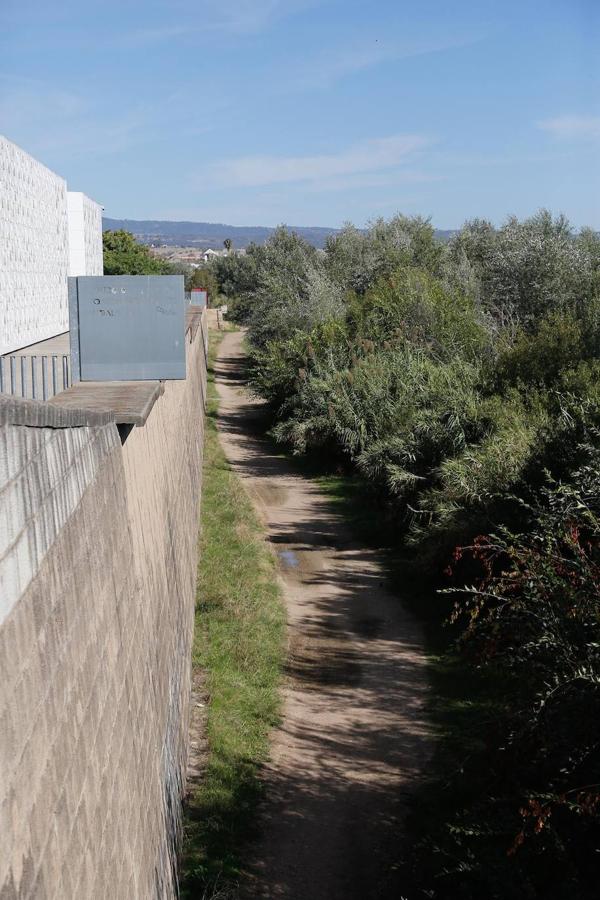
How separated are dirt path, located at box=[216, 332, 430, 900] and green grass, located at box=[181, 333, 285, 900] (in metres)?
0.20

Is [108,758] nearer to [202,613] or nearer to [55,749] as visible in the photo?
[55,749]

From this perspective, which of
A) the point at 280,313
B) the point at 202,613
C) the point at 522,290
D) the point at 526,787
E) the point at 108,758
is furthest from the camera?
the point at 280,313

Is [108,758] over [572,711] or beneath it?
over

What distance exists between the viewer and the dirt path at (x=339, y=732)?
26.5ft

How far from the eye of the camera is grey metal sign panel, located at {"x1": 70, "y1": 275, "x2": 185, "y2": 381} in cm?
734

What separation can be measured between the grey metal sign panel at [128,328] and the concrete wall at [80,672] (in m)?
0.61

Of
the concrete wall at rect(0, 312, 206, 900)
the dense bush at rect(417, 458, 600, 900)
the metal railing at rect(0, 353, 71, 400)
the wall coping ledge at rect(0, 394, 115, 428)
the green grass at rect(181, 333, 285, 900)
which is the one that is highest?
the wall coping ledge at rect(0, 394, 115, 428)

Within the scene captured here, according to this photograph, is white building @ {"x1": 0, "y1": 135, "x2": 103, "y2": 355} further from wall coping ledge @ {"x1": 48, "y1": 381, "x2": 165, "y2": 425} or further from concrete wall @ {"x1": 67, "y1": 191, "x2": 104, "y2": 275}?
wall coping ledge @ {"x1": 48, "y1": 381, "x2": 165, "y2": 425}

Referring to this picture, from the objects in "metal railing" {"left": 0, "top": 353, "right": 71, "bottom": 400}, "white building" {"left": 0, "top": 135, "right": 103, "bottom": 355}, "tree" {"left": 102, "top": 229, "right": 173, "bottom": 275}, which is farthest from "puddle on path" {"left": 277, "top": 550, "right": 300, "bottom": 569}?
"tree" {"left": 102, "top": 229, "right": 173, "bottom": 275}

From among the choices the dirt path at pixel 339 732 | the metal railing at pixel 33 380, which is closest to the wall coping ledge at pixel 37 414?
the metal railing at pixel 33 380

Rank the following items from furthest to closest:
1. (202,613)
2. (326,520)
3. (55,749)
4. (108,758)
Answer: (326,520), (202,613), (108,758), (55,749)

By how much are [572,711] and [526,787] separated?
3.07 ft

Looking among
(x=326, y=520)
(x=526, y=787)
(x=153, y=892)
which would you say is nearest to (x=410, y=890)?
(x=526, y=787)

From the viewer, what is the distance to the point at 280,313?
36.1 m
